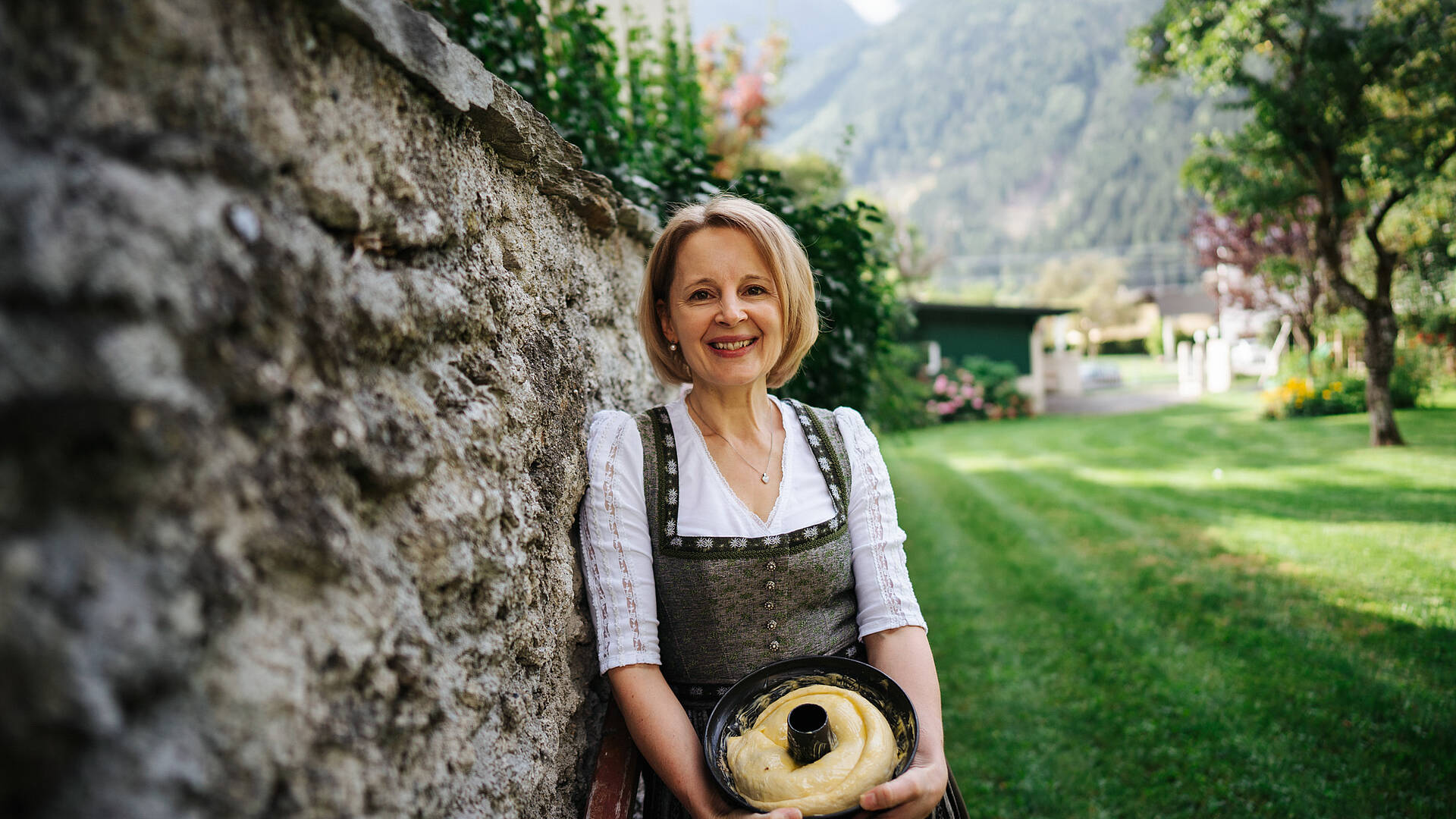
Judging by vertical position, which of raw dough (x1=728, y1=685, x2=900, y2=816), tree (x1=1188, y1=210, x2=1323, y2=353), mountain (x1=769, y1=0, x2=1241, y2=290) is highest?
mountain (x1=769, y1=0, x2=1241, y2=290)

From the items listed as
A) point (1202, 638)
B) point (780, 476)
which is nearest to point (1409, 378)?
point (1202, 638)

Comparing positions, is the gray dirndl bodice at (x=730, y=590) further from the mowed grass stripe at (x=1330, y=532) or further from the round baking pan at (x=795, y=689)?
the mowed grass stripe at (x=1330, y=532)

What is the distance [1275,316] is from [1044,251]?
3607 inches

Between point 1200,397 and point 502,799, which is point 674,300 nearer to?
point 502,799

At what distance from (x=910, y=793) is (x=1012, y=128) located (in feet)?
491

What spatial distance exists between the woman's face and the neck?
0.06 meters

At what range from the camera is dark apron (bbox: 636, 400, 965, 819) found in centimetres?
165

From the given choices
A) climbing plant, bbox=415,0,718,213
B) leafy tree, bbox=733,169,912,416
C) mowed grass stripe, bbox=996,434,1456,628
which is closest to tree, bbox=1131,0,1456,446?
mowed grass stripe, bbox=996,434,1456,628

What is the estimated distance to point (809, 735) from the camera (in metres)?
1.38

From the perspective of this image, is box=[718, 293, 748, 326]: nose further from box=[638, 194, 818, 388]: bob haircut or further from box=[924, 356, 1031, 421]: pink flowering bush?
box=[924, 356, 1031, 421]: pink flowering bush

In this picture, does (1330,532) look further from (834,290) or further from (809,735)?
(809,735)

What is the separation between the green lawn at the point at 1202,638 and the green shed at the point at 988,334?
10.4 m

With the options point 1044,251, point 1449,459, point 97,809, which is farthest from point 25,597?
point 1044,251

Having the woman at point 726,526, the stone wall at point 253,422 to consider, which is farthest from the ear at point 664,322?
the stone wall at point 253,422
